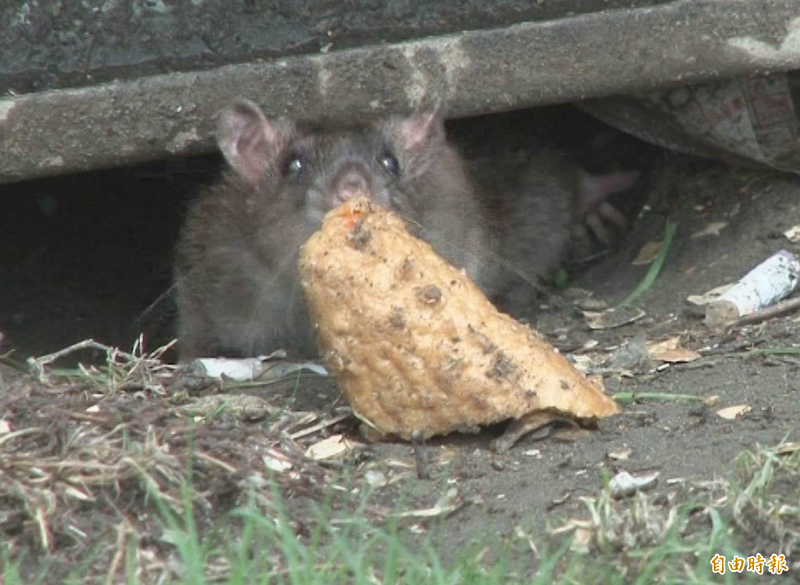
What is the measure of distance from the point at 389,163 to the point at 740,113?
55.6 inches

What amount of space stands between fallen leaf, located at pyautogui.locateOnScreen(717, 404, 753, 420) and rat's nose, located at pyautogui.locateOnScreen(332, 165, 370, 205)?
136 centimetres

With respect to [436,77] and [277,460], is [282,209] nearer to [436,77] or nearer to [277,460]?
[436,77]

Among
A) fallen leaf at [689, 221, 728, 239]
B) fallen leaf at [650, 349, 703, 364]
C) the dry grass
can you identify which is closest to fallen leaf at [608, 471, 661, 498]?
the dry grass

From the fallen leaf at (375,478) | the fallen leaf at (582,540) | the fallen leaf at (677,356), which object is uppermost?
the fallen leaf at (582,540)

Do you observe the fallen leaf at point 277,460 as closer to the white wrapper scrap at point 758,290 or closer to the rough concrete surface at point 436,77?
the rough concrete surface at point 436,77

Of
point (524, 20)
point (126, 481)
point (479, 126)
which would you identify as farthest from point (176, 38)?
point (126, 481)

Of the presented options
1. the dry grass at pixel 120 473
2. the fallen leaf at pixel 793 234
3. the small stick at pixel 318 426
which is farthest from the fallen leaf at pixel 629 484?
the fallen leaf at pixel 793 234

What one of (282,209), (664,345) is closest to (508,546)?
(664,345)

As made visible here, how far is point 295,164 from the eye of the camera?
4973 mm

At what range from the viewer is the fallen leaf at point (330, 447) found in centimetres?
375

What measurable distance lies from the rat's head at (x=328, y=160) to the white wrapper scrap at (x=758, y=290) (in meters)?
1.05

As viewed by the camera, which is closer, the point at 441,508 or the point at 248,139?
the point at 441,508

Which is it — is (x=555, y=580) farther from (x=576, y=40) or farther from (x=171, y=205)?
(x=171, y=205)

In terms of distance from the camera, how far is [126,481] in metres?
3.26
